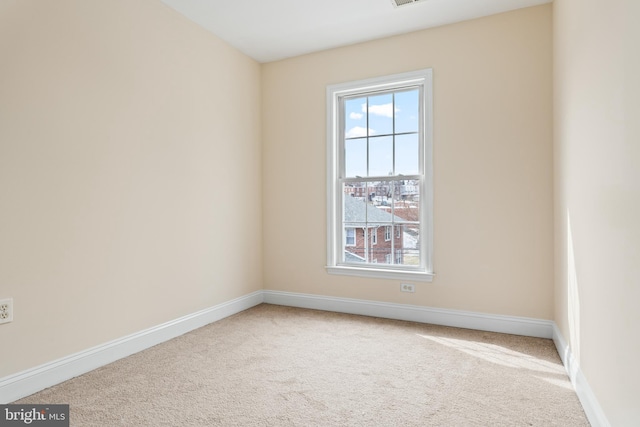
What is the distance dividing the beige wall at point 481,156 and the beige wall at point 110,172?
1.14m

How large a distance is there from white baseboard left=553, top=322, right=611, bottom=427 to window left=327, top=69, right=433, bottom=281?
1.15 m

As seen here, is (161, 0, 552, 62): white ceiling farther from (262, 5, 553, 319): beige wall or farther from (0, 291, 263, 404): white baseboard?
(0, 291, 263, 404): white baseboard

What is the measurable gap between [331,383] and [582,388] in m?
1.36

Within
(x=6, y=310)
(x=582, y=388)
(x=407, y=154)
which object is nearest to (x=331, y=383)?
(x=582, y=388)

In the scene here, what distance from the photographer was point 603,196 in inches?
66.3

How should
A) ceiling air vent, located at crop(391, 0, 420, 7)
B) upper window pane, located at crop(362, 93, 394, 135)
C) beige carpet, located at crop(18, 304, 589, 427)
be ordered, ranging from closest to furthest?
beige carpet, located at crop(18, 304, 589, 427) → ceiling air vent, located at crop(391, 0, 420, 7) → upper window pane, located at crop(362, 93, 394, 135)

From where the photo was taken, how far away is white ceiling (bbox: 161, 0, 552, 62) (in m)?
3.04

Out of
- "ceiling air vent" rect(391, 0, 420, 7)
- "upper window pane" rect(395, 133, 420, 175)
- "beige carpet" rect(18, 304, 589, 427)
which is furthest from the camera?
"upper window pane" rect(395, 133, 420, 175)

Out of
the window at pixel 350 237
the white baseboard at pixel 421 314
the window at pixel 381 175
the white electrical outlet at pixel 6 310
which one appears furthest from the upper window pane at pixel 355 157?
the white electrical outlet at pixel 6 310

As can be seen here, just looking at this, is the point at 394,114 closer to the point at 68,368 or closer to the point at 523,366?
the point at 523,366

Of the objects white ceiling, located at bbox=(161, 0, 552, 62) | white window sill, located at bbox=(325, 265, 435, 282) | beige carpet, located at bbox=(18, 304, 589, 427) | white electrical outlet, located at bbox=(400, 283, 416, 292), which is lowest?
beige carpet, located at bbox=(18, 304, 589, 427)

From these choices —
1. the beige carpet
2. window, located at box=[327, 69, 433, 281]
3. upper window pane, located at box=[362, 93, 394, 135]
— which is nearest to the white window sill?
window, located at box=[327, 69, 433, 281]

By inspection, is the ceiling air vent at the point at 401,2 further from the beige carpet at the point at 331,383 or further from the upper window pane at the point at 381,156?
the beige carpet at the point at 331,383

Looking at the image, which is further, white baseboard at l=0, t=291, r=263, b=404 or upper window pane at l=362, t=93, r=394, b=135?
upper window pane at l=362, t=93, r=394, b=135
